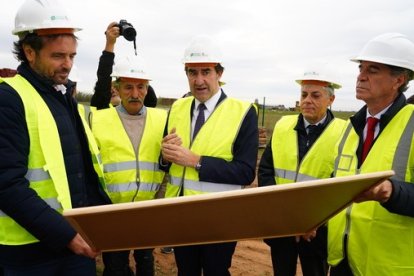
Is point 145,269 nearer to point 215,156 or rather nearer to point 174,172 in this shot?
point 174,172

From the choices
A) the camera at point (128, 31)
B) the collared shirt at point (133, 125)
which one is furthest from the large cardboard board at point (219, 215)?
the camera at point (128, 31)

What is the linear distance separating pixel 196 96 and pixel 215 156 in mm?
576

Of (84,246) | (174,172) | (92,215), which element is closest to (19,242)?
(84,246)

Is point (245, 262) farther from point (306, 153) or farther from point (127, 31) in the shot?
point (127, 31)

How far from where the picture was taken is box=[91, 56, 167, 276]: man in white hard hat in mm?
3244

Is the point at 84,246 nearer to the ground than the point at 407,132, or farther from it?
nearer to the ground

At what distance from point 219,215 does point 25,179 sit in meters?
1.10

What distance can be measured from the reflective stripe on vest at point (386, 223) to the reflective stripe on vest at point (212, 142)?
1.03 m

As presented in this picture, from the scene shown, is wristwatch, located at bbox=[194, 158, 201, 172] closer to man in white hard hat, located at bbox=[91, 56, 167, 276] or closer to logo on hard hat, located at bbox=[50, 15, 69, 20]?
man in white hard hat, located at bbox=[91, 56, 167, 276]

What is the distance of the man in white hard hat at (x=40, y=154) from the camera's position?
6.33 feet

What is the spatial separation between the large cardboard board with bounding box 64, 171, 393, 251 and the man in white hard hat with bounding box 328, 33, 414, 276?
0.41m

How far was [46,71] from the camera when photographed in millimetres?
2199

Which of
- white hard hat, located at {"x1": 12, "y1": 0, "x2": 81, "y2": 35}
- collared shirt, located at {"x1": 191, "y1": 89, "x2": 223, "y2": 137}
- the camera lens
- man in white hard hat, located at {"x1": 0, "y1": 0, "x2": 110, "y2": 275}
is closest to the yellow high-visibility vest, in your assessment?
man in white hard hat, located at {"x1": 0, "y1": 0, "x2": 110, "y2": 275}

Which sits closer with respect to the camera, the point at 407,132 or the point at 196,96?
the point at 407,132
